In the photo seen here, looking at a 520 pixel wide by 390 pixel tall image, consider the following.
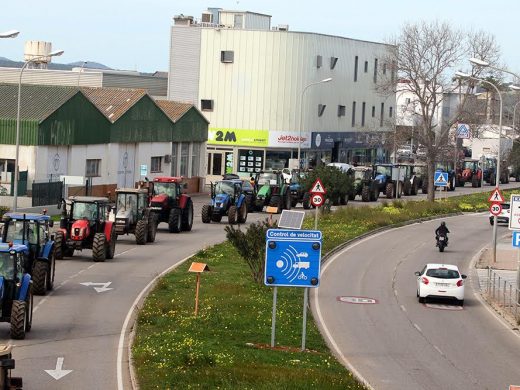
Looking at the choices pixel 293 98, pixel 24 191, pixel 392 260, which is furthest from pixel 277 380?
pixel 293 98

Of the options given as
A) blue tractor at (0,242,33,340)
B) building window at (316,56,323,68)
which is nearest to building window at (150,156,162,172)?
building window at (316,56,323,68)

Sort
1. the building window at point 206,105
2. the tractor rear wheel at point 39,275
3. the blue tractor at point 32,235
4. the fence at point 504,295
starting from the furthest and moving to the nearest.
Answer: the building window at point 206,105
the fence at point 504,295
the blue tractor at point 32,235
the tractor rear wheel at point 39,275

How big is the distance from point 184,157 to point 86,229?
141 feet

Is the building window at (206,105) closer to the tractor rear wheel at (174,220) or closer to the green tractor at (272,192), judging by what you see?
the green tractor at (272,192)

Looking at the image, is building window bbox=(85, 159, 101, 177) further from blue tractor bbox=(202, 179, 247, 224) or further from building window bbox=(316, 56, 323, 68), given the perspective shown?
building window bbox=(316, 56, 323, 68)

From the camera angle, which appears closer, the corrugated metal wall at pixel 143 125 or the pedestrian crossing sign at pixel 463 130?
the corrugated metal wall at pixel 143 125

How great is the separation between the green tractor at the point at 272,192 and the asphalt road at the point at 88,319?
16.5 meters

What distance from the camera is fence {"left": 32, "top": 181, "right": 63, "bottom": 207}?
58.9 metres

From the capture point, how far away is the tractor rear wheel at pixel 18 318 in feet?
81.7

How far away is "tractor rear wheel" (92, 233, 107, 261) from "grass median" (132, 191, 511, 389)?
2759mm

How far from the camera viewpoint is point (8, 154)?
Result: 201 feet

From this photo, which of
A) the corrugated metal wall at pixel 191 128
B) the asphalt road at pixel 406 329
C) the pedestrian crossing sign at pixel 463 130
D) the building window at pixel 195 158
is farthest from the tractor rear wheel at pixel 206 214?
the pedestrian crossing sign at pixel 463 130

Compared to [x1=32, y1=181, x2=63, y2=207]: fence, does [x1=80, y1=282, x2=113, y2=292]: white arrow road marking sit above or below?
below

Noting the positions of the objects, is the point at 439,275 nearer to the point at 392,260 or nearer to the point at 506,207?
the point at 392,260
